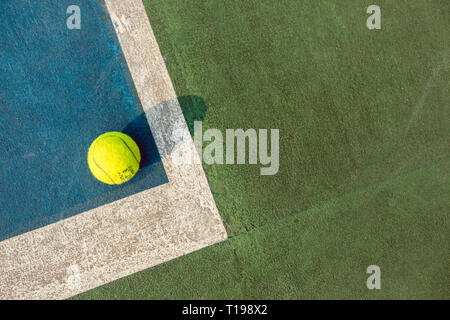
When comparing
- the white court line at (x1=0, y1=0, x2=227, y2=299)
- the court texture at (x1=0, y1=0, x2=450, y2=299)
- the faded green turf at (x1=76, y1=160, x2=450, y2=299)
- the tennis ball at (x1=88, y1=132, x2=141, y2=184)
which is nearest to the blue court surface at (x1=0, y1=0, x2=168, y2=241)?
the court texture at (x1=0, y1=0, x2=450, y2=299)

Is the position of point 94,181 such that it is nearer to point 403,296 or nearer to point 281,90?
point 281,90

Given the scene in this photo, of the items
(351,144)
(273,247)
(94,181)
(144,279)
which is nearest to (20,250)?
(94,181)

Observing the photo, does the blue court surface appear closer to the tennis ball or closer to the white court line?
the white court line

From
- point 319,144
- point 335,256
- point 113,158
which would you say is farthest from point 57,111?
point 335,256

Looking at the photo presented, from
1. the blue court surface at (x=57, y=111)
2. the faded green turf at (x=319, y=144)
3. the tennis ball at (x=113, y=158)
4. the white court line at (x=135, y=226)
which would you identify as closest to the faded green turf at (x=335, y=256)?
the faded green turf at (x=319, y=144)

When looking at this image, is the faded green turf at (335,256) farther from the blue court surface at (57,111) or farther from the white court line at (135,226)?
the blue court surface at (57,111)
